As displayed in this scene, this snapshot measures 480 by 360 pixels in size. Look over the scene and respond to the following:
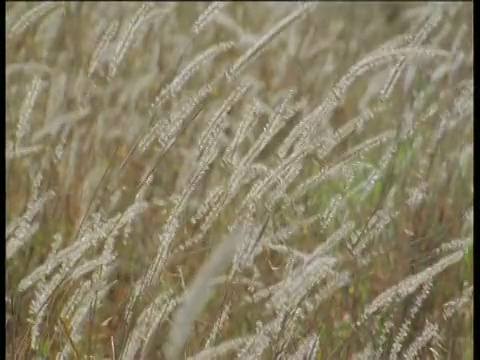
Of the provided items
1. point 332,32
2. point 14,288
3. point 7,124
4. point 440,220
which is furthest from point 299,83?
point 14,288

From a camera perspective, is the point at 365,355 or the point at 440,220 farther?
the point at 440,220

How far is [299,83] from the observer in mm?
1654

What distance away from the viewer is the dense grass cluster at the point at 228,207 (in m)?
1.17

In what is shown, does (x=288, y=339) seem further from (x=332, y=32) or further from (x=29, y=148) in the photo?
(x=332, y=32)

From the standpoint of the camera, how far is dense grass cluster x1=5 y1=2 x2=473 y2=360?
1.17 metres

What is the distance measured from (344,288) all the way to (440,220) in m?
0.17

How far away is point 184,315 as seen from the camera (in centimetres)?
122

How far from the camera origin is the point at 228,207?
1.41 metres

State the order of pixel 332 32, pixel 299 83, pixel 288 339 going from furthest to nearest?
pixel 332 32, pixel 299 83, pixel 288 339

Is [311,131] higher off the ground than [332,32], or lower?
lower

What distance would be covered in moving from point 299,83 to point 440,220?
16.6 inches
